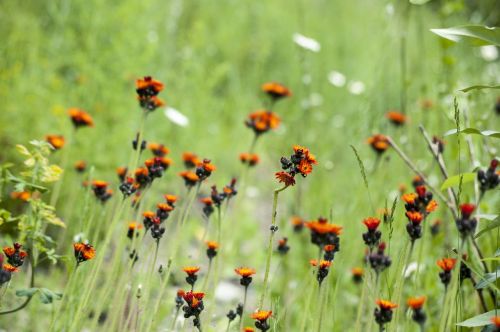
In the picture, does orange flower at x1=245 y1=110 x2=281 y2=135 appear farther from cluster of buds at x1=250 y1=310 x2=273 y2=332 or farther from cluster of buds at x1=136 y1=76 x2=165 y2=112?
cluster of buds at x1=250 y1=310 x2=273 y2=332

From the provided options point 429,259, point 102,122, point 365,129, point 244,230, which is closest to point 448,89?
point 365,129

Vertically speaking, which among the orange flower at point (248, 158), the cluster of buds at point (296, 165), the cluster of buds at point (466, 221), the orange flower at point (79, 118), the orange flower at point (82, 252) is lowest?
the orange flower at point (82, 252)

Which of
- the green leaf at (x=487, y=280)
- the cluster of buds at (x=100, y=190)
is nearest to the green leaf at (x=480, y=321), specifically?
the green leaf at (x=487, y=280)

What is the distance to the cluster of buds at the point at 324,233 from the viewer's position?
1098 mm

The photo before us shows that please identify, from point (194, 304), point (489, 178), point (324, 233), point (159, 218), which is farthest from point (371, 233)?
point (159, 218)

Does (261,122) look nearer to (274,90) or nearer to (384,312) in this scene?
(274,90)

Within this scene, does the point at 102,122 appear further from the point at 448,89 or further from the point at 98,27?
the point at 448,89

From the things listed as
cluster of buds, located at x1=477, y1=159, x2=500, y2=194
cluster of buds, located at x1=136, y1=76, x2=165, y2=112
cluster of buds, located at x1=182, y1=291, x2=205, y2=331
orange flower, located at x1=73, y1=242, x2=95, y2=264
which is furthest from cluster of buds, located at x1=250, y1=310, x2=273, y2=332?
cluster of buds, located at x1=136, y1=76, x2=165, y2=112

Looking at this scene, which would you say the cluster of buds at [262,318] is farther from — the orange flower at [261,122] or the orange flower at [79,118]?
the orange flower at [79,118]

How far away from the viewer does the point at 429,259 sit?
191cm

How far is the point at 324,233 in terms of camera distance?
1108 mm

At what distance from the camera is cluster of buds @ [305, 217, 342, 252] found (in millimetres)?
1098

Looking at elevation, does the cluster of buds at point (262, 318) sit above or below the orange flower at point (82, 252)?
below

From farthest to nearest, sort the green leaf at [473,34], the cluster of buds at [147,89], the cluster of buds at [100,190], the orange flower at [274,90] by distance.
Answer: the orange flower at [274,90]
the cluster of buds at [100,190]
the cluster of buds at [147,89]
the green leaf at [473,34]
